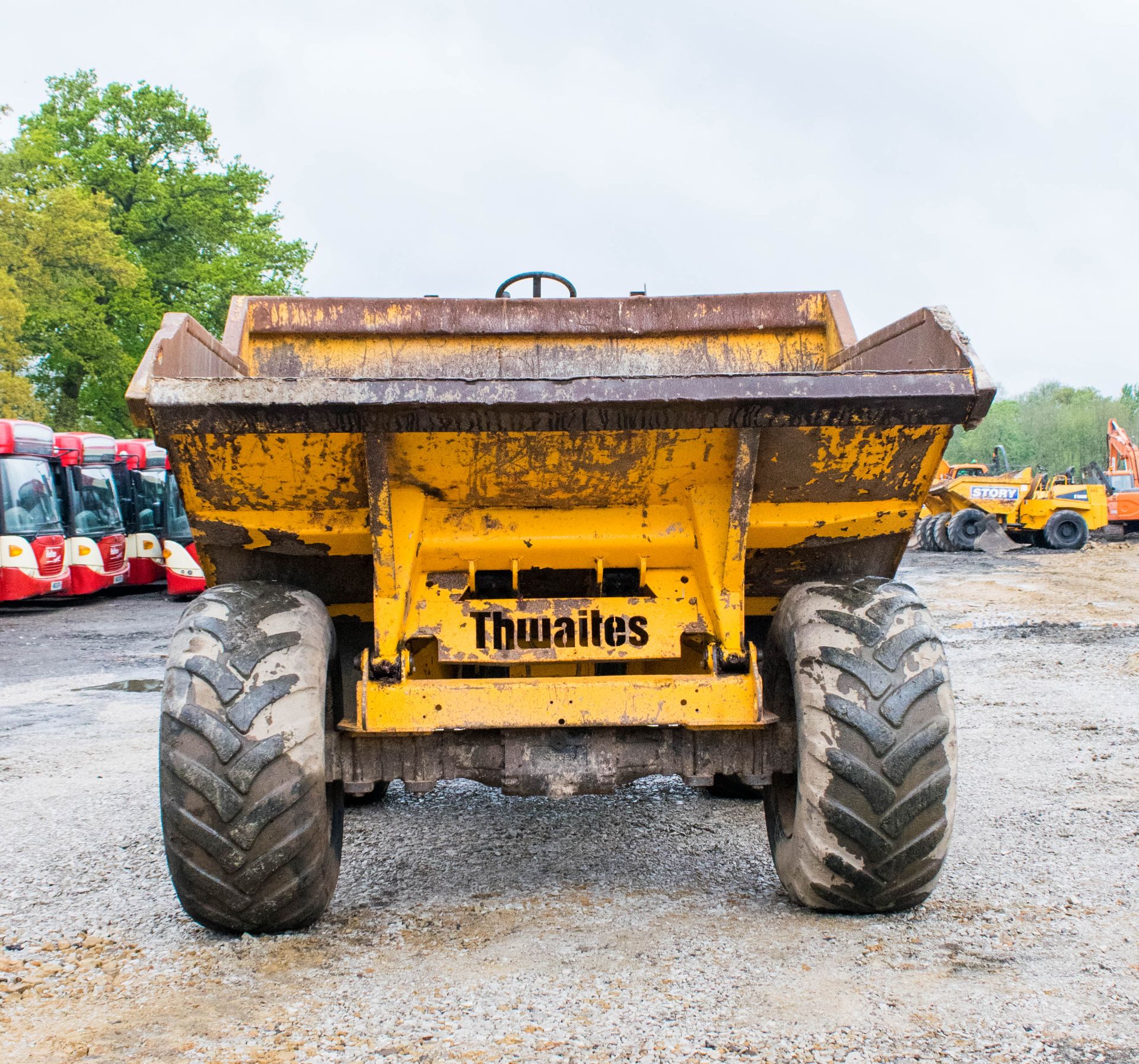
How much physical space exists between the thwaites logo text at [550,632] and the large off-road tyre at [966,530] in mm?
22898

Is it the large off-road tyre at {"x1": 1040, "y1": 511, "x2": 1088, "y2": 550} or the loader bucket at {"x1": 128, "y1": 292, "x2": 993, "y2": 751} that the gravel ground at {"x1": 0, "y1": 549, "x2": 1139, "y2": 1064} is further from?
the large off-road tyre at {"x1": 1040, "y1": 511, "x2": 1088, "y2": 550}

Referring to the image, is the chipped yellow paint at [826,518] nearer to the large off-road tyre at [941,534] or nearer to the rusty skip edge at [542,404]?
the rusty skip edge at [542,404]

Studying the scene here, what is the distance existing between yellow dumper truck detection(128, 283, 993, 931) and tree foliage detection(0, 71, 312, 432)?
2931 centimetres

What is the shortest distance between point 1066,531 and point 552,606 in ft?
80.0

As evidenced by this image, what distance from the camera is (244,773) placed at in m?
2.83

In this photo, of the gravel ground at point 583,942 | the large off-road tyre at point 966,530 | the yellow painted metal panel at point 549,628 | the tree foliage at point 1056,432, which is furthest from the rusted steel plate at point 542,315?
the tree foliage at point 1056,432

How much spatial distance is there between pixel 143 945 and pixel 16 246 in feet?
95.0

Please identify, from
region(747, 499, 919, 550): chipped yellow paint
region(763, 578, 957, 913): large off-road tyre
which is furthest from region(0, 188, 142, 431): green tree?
region(763, 578, 957, 913): large off-road tyre

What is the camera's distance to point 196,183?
34.0 metres

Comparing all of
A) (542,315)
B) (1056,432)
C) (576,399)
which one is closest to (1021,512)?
(542,315)

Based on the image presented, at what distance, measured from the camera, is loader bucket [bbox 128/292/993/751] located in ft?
9.37

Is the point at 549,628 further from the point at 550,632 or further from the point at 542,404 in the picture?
the point at 542,404

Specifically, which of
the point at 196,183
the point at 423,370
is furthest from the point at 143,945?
the point at 196,183

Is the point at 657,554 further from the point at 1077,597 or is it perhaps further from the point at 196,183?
the point at 196,183
